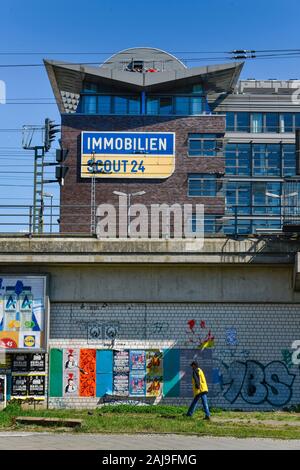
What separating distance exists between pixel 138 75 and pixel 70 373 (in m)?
43.1

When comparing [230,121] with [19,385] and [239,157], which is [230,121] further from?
[19,385]

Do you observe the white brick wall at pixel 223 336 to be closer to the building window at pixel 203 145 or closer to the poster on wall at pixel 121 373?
the poster on wall at pixel 121 373

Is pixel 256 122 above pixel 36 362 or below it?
above

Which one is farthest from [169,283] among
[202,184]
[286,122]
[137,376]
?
[286,122]

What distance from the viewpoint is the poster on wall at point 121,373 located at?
75.4 feet

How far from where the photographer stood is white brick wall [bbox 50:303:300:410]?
22.8 m

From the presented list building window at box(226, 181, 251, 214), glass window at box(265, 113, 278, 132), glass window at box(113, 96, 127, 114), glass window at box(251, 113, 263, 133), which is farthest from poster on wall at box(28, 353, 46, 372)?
glass window at box(265, 113, 278, 132)

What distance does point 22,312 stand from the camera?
23062mm

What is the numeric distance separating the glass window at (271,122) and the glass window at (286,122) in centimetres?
52

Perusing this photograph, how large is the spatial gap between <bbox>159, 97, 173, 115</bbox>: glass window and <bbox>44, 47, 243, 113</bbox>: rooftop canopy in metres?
0.92

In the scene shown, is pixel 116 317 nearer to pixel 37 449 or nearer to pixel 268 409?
pixel 268 409

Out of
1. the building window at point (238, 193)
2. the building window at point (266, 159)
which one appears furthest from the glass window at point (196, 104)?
the building window at point (266, 159)

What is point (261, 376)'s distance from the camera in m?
22.9

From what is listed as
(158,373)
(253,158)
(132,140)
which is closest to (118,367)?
(158,373)
